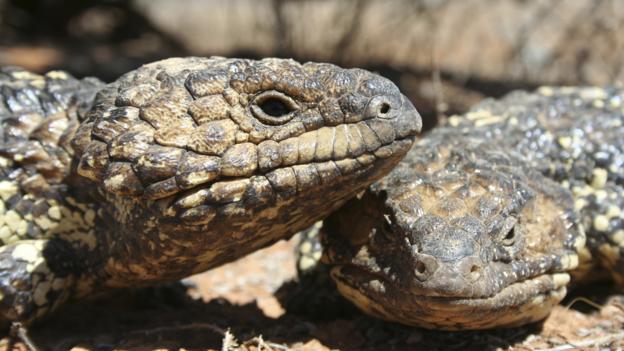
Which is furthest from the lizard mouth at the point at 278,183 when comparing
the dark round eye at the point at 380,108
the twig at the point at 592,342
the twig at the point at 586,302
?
the twig at the point at 586,302

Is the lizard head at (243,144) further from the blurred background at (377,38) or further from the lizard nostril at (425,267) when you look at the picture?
the blurred background at (377,38)

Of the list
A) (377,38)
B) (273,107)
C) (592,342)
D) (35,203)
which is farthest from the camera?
(377,38)

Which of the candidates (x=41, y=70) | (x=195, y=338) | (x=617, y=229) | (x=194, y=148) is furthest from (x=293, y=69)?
(x=41, y=70)

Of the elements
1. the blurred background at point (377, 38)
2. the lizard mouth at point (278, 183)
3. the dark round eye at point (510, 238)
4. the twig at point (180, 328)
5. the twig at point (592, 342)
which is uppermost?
the blurred background at point (377, 38)

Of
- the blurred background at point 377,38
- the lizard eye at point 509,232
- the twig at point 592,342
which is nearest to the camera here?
the lizard eye at point 509,232

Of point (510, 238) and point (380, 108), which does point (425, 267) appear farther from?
point (380, 108)

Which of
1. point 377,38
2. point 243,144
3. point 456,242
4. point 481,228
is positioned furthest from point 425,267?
point 377,38

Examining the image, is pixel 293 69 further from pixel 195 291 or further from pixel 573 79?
pixel 573 79

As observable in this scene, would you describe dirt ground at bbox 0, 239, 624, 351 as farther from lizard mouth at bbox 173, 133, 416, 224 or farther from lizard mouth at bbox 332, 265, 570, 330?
lizard mouth at bbox 173, 133, 416, 224
